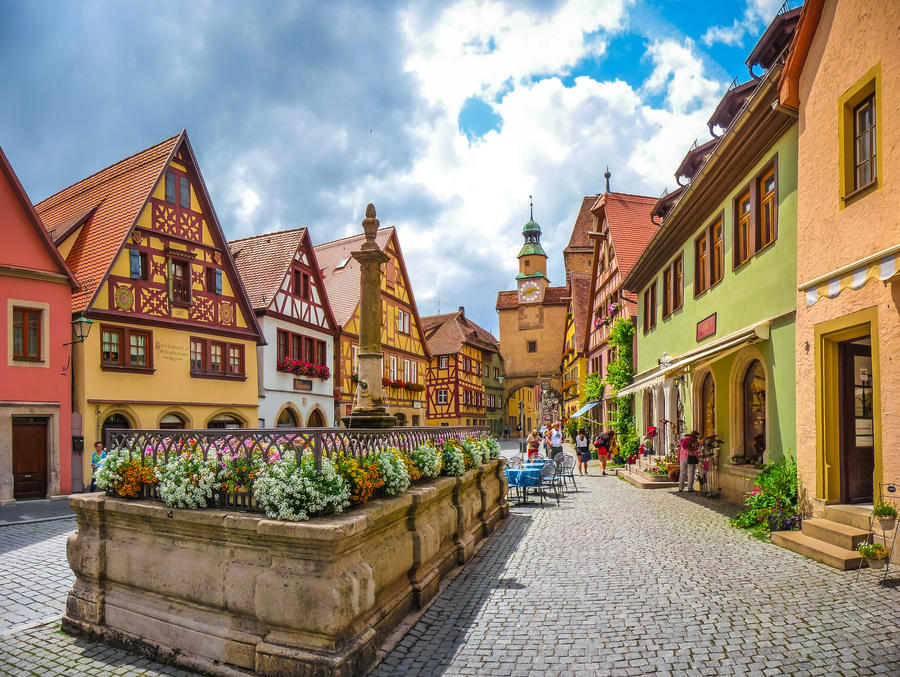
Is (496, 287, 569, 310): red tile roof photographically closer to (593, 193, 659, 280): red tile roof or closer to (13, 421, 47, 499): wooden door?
(593, 193, 659, 280): red tile roof

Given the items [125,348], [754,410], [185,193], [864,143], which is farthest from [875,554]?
[185,193]

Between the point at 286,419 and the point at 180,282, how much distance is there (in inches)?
261

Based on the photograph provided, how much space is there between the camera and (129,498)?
18.2ft

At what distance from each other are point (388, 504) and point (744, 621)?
3.00m

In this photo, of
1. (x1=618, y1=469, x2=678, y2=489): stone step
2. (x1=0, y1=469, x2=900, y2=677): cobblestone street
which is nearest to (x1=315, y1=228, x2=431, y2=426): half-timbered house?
→ (x1=618, y1=469, x2=678, y2=489): stone step

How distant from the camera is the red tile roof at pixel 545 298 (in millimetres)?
60822

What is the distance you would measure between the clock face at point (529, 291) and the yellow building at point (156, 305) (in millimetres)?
43886

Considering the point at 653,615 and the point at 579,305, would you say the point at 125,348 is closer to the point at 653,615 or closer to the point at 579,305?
the point at 653,615

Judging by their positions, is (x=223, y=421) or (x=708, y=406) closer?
(x=708, y=406)

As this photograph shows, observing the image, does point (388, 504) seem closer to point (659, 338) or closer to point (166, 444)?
point (166, 444)

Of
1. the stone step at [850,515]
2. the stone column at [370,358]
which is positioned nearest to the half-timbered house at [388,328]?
the stone column at [370,358]

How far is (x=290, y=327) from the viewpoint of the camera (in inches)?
917

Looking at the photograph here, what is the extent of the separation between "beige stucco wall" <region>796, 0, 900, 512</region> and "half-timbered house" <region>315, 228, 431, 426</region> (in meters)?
20.0

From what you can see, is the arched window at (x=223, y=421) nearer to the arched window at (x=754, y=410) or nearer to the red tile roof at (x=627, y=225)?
the red tile roof at (x=627, y=225)
